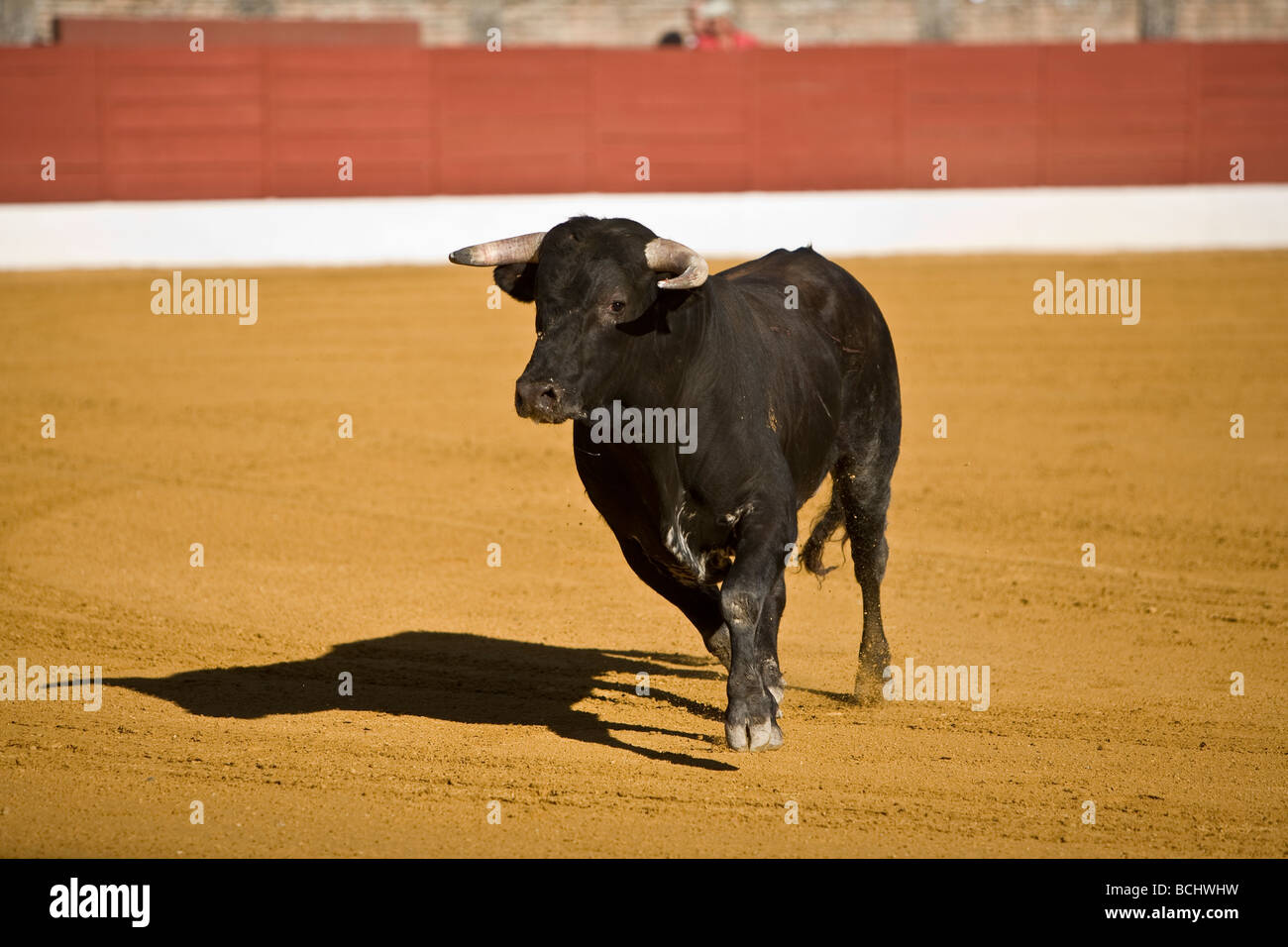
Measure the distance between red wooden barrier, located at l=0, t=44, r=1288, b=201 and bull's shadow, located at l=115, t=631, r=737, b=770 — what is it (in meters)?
12.7

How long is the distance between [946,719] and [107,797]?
2.98 meters

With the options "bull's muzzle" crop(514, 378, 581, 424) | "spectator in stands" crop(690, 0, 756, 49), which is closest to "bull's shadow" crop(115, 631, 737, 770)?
"bull's muzzle" crop(514, 378, 581, 424)

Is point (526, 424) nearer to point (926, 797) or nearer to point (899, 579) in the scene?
point (899, 579)

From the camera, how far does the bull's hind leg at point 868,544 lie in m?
6.16

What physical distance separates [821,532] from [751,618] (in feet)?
5.12

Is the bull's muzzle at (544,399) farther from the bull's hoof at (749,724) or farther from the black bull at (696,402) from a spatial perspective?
the bull's hoof at (749,724)

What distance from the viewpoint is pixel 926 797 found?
16.4ft

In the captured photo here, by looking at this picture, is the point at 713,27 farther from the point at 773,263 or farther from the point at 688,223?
the point at 773,263

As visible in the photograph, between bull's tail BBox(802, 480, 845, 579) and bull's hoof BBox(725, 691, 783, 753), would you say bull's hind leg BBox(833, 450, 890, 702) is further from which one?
bull's hoof BBox(725, 691, 783, 753)

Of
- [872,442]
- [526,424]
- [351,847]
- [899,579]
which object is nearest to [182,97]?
[526,424]

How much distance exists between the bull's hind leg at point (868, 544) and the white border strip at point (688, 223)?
10886 mm

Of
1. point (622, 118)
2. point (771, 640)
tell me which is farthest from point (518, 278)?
point (622, 118)

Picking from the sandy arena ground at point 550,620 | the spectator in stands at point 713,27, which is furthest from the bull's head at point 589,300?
the spectator in stands at point 713,27

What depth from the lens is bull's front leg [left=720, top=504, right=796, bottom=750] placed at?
4.96 metres
